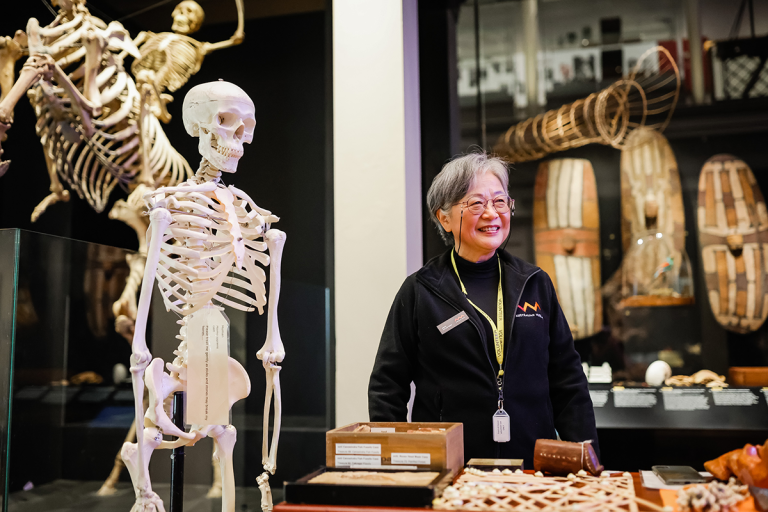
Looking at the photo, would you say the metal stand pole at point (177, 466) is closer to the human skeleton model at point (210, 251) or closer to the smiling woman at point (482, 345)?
the human skeleton model at point (210, 251)

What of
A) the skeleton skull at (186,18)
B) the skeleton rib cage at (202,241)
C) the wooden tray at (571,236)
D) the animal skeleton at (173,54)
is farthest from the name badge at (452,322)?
the skeleton skull at (186,18)

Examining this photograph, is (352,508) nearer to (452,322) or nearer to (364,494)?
(364,494)

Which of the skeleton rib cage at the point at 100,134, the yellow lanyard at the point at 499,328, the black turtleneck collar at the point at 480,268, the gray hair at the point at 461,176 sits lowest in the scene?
the yellow lanyard at the point at 499,328

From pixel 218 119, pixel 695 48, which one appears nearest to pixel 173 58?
pixel 218 119

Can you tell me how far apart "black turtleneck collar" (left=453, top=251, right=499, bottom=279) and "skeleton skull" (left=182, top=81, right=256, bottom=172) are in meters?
0.84

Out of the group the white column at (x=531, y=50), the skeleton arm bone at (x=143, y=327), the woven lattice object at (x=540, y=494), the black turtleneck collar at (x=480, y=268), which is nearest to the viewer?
the woven lattice object at (x=540, y=494)

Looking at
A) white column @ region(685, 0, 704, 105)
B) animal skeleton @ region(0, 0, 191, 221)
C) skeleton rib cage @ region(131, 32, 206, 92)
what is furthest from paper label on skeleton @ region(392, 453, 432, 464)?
white column @ region(685, 0, 704, 105)

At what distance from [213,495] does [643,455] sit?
Answer: 204 cm

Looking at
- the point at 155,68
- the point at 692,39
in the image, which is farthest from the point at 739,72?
the point at 155,68

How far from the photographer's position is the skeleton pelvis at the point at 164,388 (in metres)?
1.91

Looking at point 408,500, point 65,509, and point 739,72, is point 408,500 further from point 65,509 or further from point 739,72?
point 739,72

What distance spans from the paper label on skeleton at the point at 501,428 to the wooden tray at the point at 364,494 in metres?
0.82

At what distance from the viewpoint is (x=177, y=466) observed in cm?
204

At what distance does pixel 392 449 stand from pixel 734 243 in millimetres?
2880
